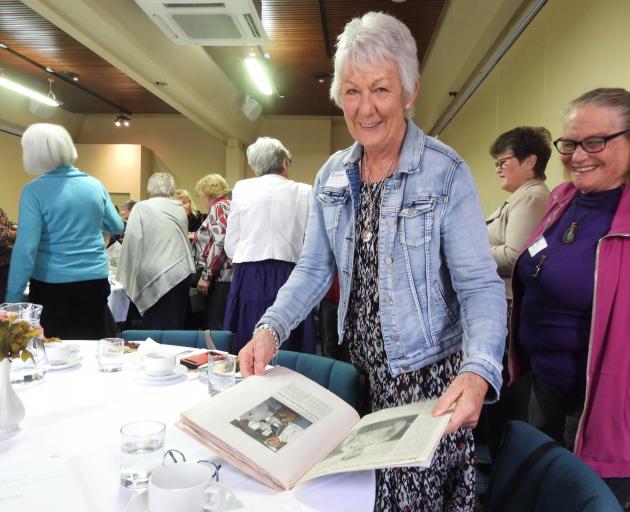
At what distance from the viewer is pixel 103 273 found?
2518 millimetres

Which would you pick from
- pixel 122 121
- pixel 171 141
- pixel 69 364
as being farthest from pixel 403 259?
pixel 171 141

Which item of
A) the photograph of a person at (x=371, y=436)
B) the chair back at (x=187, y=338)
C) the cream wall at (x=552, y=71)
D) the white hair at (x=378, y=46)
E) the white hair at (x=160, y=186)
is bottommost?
the chair back at (x=187, y=338)

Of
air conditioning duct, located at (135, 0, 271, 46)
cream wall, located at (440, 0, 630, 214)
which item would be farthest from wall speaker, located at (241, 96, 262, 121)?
cream wall, located at (440, 0, 630, 214)

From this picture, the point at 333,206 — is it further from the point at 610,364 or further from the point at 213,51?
the point at 213,51

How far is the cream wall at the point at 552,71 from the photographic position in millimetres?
2336

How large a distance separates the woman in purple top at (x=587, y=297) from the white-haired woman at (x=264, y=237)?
135 centimetres

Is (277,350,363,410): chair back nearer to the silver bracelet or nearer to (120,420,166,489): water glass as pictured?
the silver bracelet

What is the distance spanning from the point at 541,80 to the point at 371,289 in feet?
9.41

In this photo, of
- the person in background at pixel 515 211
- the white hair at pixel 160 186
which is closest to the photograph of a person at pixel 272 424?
the person in background at pixel 515 211

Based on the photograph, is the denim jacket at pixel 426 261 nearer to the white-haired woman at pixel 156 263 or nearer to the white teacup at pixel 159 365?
the white teacup at pixel 159 365

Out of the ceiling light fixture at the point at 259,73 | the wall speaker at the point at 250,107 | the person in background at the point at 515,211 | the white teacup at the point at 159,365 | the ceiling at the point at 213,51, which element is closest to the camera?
the white teacup at the point at 159,365

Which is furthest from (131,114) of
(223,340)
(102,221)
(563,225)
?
(563,225)

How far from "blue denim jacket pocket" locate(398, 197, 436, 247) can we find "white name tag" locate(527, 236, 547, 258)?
0.72 metres

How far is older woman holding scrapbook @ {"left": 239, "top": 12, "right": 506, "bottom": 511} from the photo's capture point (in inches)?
40.9
